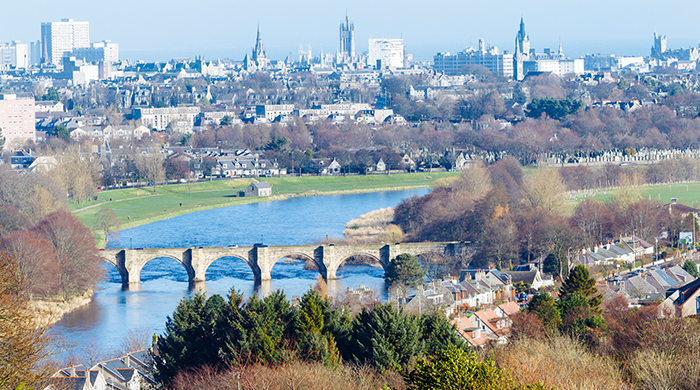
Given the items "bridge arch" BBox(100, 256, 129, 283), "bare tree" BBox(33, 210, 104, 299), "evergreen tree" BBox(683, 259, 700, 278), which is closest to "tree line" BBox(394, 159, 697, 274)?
"evergreen tree" BBox(683, 259, 700, 278)

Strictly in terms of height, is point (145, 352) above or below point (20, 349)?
below

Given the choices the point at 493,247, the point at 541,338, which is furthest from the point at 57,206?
the point at 541,338

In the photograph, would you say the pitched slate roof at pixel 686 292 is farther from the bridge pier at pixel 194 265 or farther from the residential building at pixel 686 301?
the bridge pier at pixel 194 265

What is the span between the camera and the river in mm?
22719

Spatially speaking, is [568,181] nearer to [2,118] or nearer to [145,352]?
[145,352]

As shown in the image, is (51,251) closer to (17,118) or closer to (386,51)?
(17,118)

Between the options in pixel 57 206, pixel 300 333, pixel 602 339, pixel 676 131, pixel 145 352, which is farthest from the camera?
pixel 676 131

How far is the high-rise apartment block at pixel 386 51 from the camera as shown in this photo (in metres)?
176

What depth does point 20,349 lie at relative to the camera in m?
9.66

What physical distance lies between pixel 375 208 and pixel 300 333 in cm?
2703

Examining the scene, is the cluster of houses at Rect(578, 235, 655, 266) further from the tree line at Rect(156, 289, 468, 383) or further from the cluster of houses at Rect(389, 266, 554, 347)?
the tree line at Rect(156, 289, 468, 383)

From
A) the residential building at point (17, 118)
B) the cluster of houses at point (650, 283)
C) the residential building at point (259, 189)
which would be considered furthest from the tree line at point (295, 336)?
the residential building at point (17, 118)

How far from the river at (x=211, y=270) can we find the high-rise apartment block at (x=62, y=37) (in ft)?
425

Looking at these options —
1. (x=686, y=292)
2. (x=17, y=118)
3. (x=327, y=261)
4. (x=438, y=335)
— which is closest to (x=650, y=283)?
(x=686, y=292)
